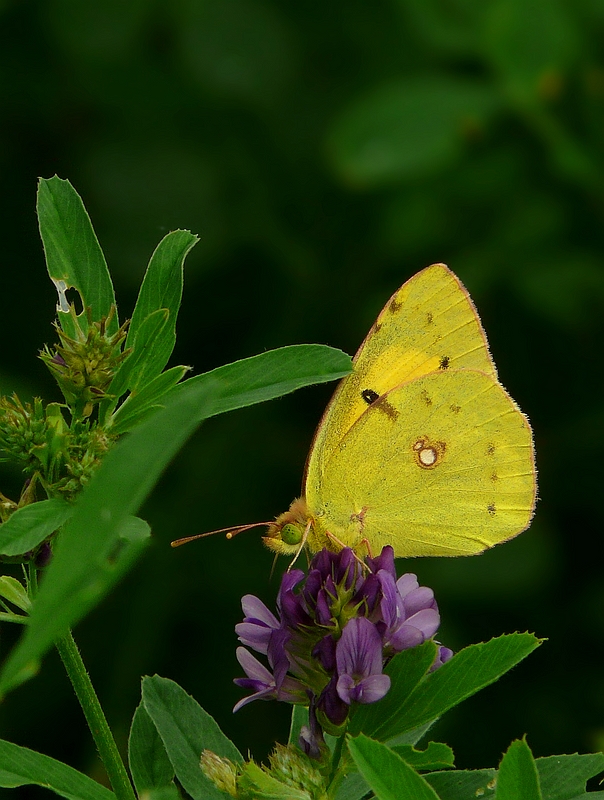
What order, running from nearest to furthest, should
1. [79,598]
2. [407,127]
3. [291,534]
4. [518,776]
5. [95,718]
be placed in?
[79,598]
[518,776]
[95,718]
[291,534]
[407,127]

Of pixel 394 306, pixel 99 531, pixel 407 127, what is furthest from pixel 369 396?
pixel 407 127

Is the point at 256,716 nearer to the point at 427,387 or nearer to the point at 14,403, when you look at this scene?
the point at 427,387

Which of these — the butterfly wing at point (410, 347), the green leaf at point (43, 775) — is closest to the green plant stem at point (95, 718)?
the green leaf at point (43, 775)

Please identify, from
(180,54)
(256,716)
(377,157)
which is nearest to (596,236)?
(377,157)

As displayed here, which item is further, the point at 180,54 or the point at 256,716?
the point at 180,54

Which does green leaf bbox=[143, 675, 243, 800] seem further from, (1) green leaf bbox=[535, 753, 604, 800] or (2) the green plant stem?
(1) green leaf bbox=[535, 753, 604, 800]

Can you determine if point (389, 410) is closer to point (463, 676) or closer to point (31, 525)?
point (463, 676)

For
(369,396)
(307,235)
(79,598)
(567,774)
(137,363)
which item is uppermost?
(307,235)

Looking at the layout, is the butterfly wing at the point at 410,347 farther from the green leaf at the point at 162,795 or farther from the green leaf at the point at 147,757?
the green leaf at the point at 162,795
